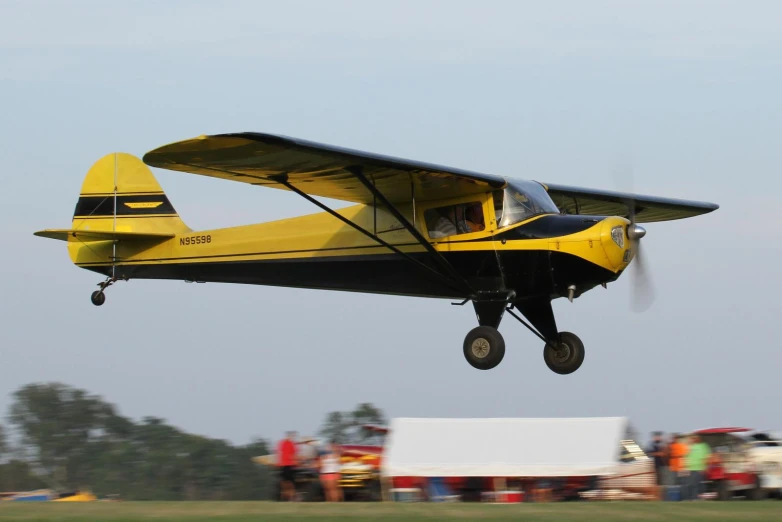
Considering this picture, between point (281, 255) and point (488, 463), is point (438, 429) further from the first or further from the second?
point (281, 255)

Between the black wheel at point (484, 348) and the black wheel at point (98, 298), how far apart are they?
257 inches

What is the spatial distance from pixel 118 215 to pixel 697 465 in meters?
10.3

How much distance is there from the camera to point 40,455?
79.1 ft

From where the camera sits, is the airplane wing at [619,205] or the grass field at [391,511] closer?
the grass field at [391,511]

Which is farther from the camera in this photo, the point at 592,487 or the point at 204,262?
the point at 204,262

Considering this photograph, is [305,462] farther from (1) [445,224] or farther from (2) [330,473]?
(1) [445,224]

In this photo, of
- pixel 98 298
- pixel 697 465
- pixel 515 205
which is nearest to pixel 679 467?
pixel 697 465

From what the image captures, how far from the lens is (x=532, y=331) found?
14.6 meters

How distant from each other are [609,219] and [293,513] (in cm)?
580

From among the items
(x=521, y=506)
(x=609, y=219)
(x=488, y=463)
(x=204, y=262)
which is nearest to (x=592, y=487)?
(x=488, y=463)

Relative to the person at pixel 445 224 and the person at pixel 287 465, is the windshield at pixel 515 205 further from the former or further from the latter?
the person at pixel 287 465

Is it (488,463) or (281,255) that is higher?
(281,255)

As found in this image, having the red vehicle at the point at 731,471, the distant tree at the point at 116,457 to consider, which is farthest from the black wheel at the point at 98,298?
the red vehicle at the point at 731,471

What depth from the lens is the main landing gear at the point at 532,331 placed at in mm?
13766
